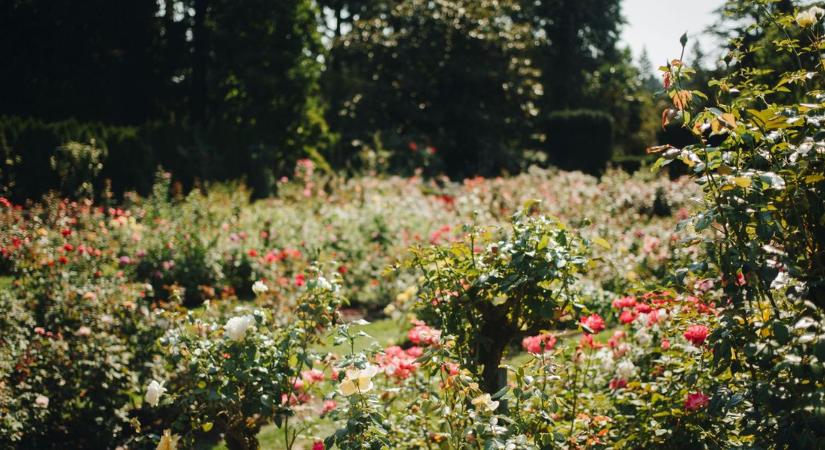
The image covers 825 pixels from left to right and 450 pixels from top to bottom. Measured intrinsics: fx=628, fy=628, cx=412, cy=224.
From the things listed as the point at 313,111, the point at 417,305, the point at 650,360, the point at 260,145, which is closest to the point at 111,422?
the point at 417,305

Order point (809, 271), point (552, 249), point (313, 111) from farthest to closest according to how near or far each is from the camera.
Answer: point (313, 111) < point (552, 249) < point (809, 271)

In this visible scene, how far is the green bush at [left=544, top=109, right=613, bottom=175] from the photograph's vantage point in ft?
60.0

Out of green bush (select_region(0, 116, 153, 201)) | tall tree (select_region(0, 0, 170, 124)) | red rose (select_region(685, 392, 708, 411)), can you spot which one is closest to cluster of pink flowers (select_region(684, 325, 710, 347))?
red rose (select_region(685, 392, 708, 411))

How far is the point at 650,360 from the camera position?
2.87 meters

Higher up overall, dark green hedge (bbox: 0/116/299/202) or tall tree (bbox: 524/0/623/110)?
tall tree (bbox: 524/0/623/110)

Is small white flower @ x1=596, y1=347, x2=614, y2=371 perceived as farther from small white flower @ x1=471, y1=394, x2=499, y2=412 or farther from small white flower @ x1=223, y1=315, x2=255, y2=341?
small white flower @ x1=223, y1=315, x2=255, y2=341

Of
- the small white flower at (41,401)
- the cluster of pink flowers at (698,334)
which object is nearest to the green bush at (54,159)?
the small white flower at (41,401)

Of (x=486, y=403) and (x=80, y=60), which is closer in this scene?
(x=486, y=403)

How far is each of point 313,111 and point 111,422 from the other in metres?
12.5

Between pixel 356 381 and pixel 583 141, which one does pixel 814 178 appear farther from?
pixel 583 141

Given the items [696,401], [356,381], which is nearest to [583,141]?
[696,401]

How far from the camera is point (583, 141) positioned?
1834cm

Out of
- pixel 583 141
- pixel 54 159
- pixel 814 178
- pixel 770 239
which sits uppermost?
pixel 583 141

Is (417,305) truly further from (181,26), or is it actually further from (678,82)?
(181,26)
